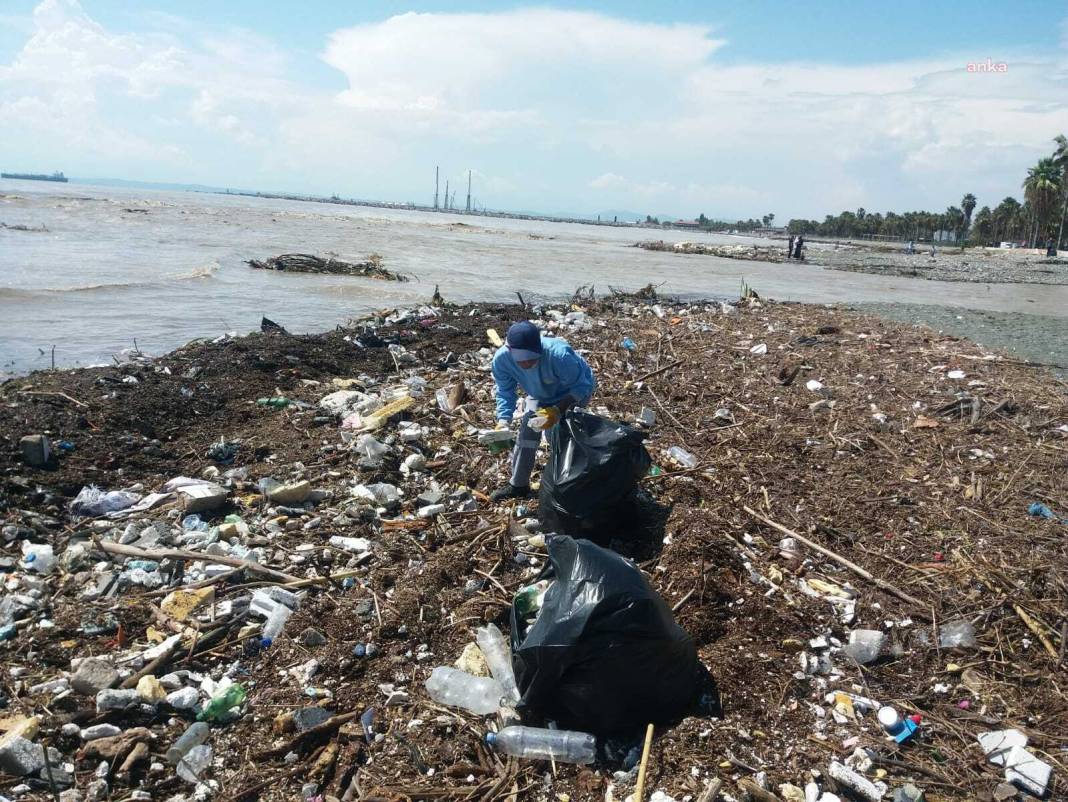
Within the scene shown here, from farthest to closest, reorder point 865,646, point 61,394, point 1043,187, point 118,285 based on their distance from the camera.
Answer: point 1043,187 → point 118,285 → point 61,394 → point 865,646

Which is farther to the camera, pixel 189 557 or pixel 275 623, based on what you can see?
pixel 189 557

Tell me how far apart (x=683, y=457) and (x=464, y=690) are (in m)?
2.70

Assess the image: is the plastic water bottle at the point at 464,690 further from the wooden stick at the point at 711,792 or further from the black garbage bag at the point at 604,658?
the wooden stick at the point at 711,792

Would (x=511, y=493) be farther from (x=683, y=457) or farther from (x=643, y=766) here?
(x=643, y=766)

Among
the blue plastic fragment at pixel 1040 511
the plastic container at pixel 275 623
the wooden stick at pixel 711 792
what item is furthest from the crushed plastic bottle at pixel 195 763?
the blue plastic fragment at pixel 1040 511

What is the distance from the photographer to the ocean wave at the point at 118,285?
12125 mm

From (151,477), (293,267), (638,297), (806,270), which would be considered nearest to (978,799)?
(151,477)

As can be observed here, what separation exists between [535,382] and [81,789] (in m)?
2.82

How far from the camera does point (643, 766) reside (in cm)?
222

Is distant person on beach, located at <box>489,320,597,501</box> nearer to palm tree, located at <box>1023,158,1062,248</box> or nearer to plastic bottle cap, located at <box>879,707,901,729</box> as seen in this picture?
plastic bottle cap, located at <box>879,707,901,729</box>

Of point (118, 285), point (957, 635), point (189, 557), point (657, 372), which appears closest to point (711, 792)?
point (957, 635)

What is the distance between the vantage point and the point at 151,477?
4.73 meters

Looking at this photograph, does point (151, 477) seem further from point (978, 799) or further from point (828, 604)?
point (978, 799)

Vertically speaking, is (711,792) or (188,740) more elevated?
(711,792)
